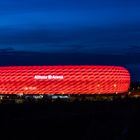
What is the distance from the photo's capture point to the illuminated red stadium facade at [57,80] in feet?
506

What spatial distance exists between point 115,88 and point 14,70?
31533 mm

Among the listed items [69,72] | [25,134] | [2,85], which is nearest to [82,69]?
[69,72]

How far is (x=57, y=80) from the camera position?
6088 inches

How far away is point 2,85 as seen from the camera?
521ft

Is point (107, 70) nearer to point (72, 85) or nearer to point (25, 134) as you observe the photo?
point (72, 85)

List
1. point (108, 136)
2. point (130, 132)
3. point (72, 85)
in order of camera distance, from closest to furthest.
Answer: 1. point (108, 136)
2. point (130, 132)
3. point (72, 85)

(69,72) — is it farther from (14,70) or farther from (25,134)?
(25,134)

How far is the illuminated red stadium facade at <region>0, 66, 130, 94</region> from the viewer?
154m

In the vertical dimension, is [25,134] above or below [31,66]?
below

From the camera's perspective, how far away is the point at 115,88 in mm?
161000

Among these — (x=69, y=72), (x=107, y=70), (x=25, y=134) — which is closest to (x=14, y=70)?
(x=69, y=72)

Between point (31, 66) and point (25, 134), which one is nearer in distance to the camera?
point (25, 134)

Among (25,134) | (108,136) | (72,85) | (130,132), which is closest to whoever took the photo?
(108,136)

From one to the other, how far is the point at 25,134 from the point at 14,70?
450ft
